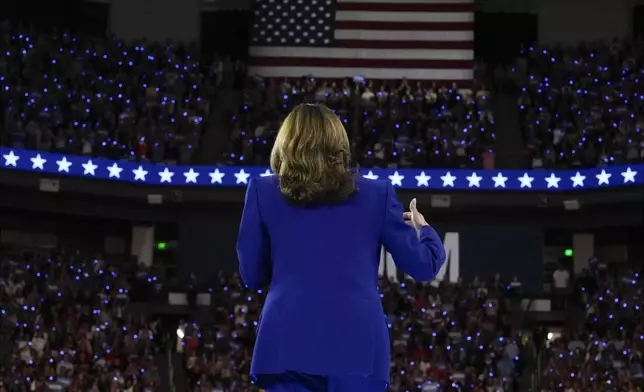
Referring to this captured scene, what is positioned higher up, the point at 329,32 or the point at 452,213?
the point at 329,32

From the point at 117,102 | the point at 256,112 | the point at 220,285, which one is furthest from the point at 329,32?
the point at 220,285

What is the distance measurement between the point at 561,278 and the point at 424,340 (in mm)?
6037

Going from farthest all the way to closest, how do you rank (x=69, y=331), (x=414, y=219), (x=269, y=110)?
(x=269, y=110), (x=69, y=331), (x=414, y=219)

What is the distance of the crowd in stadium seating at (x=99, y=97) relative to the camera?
85.4ft

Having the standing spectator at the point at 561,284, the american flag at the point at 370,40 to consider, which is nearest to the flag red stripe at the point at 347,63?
the american flag at the point at 370,40

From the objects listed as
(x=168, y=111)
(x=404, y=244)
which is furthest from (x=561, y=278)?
(x=404, y=244)

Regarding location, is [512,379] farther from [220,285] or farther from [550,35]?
[550,35]

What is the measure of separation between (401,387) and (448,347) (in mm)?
1970

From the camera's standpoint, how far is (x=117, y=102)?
90.3ft

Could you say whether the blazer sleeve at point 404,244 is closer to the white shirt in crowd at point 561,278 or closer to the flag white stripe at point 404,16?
the white shirt in crowd at point 561,278

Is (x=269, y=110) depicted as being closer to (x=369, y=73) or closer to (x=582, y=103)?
(x=369, y=73)

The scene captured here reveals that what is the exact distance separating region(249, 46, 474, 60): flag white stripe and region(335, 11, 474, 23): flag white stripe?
0.78 metres

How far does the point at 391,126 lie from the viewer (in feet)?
89.5

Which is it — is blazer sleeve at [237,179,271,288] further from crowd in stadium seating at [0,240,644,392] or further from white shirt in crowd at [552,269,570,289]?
white shirt in crowd at [552,269,570,289]
